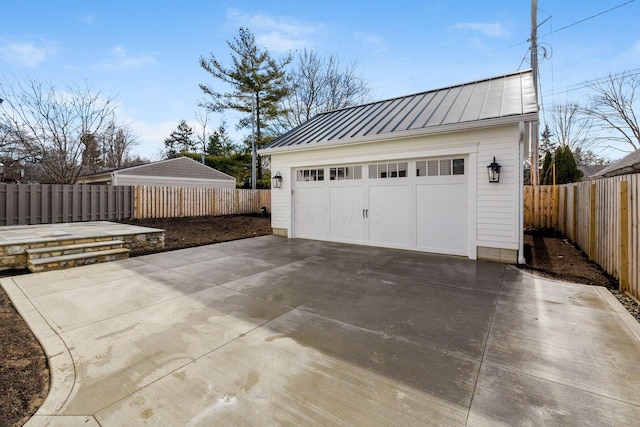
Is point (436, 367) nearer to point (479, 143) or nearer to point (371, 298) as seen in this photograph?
point (371, 298)

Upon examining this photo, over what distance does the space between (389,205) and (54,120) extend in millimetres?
13968

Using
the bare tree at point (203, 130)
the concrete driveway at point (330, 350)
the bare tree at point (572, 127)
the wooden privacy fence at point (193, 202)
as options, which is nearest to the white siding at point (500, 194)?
the concrete driveway at point (330, 350)

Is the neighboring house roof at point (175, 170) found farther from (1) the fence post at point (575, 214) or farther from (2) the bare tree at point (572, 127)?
(2) the bare tree at point (572, 127)

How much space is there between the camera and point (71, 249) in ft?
17.4

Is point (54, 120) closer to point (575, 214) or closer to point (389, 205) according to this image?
point (389, 205)

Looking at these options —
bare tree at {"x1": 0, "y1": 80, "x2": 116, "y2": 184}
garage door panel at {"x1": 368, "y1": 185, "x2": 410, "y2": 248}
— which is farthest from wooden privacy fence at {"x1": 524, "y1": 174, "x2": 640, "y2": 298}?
bare tree at {"x1": 0, "y1": 80, "x2": 116, "y2": 184}

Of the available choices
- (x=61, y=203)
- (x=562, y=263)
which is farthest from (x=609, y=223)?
(x=61, y=203)

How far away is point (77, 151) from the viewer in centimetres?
1262

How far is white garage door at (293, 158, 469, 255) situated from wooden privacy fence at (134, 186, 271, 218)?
6.60 metres

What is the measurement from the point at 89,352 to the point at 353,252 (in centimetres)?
495

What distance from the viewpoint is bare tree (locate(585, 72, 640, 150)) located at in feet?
57.7

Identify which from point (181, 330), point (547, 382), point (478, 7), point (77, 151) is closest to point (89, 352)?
point (181, 330)

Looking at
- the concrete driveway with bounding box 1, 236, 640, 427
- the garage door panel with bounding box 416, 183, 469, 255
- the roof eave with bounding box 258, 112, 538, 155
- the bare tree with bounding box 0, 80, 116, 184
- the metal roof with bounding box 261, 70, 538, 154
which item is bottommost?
the concrete driveway with bounding box 1, 236, 640, 427

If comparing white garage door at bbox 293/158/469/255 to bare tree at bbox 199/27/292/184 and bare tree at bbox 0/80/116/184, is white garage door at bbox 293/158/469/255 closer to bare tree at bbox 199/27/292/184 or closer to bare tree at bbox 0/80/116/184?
bare tree at bbox 199/27/292/184
